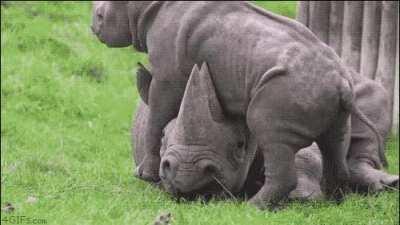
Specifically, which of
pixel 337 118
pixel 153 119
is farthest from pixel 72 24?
pixel 337 118

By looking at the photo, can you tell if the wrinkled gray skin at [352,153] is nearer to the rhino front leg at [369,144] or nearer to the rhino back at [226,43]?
the rhino front leg at [369,144]

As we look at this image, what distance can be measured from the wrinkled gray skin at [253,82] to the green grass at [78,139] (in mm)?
280

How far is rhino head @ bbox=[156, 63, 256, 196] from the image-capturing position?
533 centimetres

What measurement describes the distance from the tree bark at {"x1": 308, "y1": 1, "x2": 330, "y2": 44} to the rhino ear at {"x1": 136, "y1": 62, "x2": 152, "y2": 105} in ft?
13.3

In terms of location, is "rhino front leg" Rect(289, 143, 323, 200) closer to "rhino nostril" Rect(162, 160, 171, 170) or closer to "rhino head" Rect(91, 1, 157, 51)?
"rhino nostril" Rect(162, 160, 171, 170)

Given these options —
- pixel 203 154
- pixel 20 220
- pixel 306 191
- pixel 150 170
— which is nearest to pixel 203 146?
pixel 203 154

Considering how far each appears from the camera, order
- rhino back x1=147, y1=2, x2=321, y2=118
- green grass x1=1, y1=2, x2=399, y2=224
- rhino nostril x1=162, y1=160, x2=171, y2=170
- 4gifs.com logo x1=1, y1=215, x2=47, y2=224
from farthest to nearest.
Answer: rhino nostril x1=162, y1=160, x2=171, y2=170 < rhino back x1=147, y1=2, x2=321, y2=118 < green grass x1=1, y1=2, x2=399, y2=224 < 4gifs.com logo x1=1, y1=215, x2=47, y2=224

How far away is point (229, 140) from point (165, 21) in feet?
2.56

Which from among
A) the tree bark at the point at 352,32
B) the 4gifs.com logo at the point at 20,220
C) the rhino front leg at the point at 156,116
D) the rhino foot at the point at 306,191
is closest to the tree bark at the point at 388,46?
the tree bark at the point at 352,32

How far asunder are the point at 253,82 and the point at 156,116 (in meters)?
0.75

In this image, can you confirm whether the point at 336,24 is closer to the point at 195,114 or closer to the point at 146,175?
the point at 146,175

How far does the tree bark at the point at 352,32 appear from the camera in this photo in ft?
30.5

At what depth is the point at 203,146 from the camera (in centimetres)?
538

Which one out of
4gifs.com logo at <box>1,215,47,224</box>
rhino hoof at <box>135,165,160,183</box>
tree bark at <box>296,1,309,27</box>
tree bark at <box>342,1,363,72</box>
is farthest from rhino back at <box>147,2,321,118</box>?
tree bark at <box>296,1,309,27</box>
